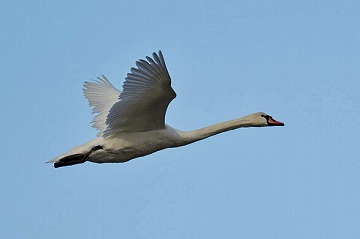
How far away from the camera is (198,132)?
19.7m

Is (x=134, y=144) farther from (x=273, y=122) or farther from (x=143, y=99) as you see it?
(x=273, y=122)

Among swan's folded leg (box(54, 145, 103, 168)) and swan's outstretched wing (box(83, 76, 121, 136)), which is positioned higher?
swan's outstretched wing (box(83, 76, 121, 136))

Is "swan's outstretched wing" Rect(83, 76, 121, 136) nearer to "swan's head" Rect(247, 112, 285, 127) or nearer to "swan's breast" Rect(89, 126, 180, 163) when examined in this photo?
"swan's breast" Rect(89, 126, 180, 163)

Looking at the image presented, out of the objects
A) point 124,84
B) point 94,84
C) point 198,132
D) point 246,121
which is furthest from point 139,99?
point 94,84

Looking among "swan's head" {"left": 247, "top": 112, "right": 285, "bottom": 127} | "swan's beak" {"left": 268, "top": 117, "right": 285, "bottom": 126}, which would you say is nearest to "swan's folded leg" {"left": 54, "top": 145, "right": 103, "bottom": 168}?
"swan's head" {"left": 247, "top": 112, "right": 285, "bottom": 127}

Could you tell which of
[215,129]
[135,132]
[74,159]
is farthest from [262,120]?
[74,159]

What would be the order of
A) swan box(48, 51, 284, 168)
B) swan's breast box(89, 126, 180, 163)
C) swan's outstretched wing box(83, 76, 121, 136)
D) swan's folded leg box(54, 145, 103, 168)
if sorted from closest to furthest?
swan box(48, 51, 284, 168) → swan's folded leg box(54, 145, 103, 168) → swan's breast box(89, 126, 180, 163) → swan's outstretched wing box(83, 76, 121, 136)

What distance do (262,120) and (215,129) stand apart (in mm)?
1552

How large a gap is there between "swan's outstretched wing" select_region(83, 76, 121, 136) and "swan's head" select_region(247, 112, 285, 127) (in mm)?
3657

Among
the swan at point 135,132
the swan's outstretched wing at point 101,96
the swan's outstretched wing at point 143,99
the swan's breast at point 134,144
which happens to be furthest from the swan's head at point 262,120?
the swan's outstretched wing at point 101,96

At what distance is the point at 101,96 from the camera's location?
74.6 ft

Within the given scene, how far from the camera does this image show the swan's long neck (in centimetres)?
1956

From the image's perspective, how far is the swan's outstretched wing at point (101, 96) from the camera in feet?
71.9

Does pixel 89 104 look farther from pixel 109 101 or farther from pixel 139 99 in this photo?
pixel 139 99
